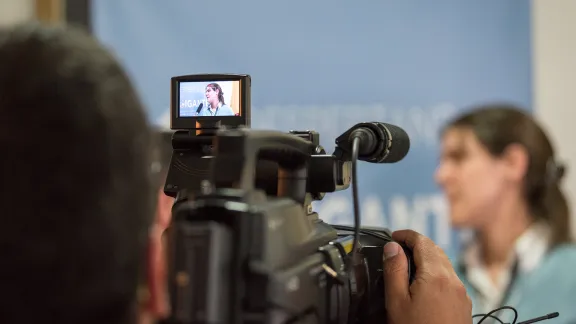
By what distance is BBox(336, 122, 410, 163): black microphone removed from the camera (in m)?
0.87

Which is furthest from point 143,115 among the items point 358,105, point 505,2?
point 505,2

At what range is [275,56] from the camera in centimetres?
256

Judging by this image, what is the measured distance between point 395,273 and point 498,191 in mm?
1799

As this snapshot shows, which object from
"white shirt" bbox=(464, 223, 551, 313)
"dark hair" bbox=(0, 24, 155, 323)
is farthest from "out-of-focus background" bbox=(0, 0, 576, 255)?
"dark hair" bbox=(0, 24, 155, 323)

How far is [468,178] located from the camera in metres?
2.57

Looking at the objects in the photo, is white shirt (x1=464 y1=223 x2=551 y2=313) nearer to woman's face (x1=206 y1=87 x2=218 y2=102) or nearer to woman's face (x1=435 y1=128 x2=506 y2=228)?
woman's face (x1=435 y1=128 x2=506 y2=228)

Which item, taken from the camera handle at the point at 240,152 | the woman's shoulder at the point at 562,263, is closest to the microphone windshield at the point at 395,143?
the camera handle at the point at 240,152

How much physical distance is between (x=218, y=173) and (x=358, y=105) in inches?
76.9

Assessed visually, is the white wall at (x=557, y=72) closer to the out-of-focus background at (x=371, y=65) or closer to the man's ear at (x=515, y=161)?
the out-of-focus background at (x=371, y=65)

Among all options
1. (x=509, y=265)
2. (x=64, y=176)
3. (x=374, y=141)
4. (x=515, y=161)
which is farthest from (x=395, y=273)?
(x=515, y=161)

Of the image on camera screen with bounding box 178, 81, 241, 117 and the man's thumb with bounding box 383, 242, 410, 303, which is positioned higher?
the image on camera screen with bounding box 178, 81, 241, 117

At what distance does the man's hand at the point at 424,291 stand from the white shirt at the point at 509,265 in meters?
1.49

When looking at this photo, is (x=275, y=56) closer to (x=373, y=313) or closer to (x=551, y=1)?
(x=551, y=1)

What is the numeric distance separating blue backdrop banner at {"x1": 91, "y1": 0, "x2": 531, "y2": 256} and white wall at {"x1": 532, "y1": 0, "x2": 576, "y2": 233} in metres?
0.08
